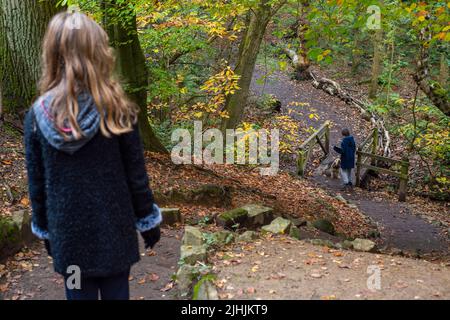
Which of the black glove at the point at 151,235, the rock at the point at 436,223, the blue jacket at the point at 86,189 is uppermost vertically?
the blue jacket at the point at 86,189

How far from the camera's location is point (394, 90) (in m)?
25.0

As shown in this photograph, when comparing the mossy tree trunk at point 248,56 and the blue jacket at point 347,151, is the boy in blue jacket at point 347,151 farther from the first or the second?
the mossy tree trunk at point 248,56

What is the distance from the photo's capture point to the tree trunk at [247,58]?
1110 cm

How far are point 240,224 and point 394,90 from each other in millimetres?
20383

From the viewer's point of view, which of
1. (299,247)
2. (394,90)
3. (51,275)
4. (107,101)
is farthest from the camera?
(394,90)

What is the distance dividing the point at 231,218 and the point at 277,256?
191cm

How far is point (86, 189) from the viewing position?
8.17ft

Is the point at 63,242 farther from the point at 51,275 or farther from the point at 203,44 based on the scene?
the point at 203,44

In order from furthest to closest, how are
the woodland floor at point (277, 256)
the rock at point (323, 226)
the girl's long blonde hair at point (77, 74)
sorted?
1. the rock at point (323, 226)
2. the woodland floor at point (277, 256)
3. the girl's long blonde hair at point (77, 74)

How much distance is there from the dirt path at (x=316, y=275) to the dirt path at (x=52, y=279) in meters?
0.69

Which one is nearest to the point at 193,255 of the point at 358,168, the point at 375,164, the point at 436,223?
the point at 436,223

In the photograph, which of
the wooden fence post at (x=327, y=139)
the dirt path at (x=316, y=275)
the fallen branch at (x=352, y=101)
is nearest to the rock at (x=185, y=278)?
the dirt path at (x=316, y=275)

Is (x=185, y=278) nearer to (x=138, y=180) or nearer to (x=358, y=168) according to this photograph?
(x=138, y=180)

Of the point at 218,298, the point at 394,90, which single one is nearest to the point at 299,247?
the point at 218,298
